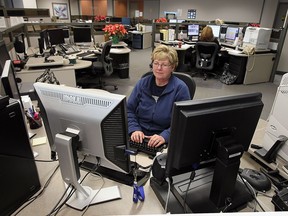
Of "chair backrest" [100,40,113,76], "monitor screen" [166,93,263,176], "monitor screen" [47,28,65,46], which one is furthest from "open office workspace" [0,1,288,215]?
"monitor screen" [47,28,65,46]

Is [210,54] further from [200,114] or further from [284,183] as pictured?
[200,114]

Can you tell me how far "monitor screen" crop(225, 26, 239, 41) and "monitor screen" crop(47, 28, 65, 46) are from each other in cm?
406

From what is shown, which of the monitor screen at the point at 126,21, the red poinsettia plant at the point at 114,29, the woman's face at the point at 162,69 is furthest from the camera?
the monitor screen at the point at 126,21

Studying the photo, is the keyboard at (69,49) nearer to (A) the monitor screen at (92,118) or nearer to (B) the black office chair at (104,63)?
(B) the black office chair at (104,63)

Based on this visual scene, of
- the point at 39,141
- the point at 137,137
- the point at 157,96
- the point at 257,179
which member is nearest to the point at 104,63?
the point at 157,96

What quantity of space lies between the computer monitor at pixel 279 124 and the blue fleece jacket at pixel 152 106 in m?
0.57

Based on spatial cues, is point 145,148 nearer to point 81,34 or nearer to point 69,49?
point 69,49

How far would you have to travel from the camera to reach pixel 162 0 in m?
10.3

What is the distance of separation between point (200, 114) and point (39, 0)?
11.2m

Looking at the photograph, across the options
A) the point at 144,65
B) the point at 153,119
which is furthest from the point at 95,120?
the point at 144,65

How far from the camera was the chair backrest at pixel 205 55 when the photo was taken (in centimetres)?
485

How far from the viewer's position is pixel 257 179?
114 centimetres

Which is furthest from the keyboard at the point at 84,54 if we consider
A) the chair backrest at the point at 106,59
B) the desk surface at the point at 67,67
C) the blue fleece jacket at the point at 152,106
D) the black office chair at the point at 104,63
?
the blue fleece jacket at the point at 152,106

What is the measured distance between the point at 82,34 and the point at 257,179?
4.58 meters
